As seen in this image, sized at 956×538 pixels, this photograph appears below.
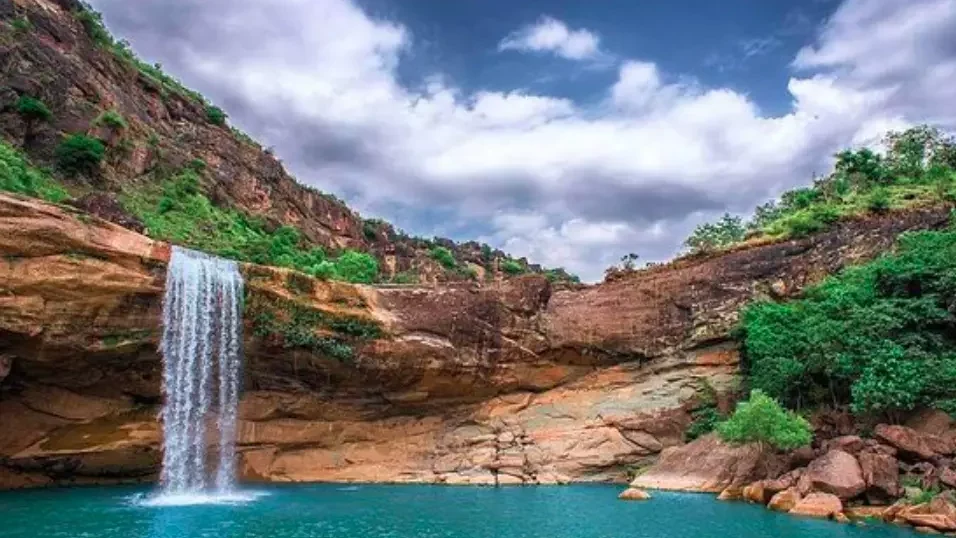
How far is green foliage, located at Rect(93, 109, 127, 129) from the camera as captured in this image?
142 feet

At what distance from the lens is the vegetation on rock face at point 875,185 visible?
36219 mm

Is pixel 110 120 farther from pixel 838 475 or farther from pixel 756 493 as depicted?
pixel 838 475

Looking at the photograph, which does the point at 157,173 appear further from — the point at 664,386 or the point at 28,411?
the point at 664,386

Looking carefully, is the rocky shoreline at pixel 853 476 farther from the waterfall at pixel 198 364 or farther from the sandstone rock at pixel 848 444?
the waterfall at pixel 198 364

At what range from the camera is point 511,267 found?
287ft

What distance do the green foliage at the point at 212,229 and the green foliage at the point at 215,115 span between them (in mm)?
10351

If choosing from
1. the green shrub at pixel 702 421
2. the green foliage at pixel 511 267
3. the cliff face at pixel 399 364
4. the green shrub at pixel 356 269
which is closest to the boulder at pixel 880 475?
the green shrub at pixel 702 421

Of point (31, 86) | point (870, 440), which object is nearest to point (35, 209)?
point (31, 86)

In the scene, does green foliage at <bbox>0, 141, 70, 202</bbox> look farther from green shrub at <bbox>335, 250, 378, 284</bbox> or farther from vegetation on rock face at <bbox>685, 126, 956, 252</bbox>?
vegetation on rock face at <bbox>685, 126, 956, 252</bbox>

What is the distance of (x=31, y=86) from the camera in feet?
132

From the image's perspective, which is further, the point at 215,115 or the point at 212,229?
the point at 215,115

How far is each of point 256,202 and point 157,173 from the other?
36.1 ft

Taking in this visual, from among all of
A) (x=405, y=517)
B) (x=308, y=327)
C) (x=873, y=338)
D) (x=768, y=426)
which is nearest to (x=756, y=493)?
(x=768, y=426)

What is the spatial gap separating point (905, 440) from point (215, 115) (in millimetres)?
55592
